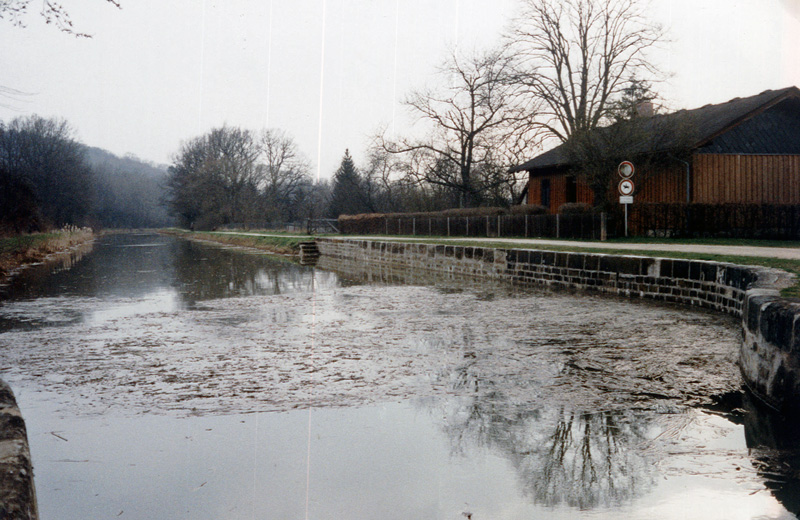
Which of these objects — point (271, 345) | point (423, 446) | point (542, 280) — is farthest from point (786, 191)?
point (423, 446)

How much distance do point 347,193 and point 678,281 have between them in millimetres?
56224

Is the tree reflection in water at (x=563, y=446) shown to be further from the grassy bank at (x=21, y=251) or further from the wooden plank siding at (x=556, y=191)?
the wooden plank siding at (x=556, y=191)

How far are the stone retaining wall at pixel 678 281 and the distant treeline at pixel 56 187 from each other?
1914 cm

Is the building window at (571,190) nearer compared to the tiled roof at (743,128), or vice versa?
the tiled roof at (743,128)

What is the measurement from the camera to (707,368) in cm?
623

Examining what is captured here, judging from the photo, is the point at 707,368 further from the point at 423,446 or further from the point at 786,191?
the point at 786,191

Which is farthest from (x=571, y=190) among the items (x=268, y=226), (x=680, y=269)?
(x=268, y=226)

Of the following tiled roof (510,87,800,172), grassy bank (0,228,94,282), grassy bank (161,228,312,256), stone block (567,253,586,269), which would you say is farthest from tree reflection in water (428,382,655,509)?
grassy bank (161,228,312,256)

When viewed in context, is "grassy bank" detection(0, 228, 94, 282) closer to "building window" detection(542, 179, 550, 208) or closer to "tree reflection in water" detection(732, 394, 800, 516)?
"tree reflection in water" detection(732, 394, 800, 516)

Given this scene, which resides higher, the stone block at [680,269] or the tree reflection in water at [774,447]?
the stone block at [680,269]

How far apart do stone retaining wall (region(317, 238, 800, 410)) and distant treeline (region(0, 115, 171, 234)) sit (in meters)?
19.1

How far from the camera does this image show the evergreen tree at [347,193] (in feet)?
209

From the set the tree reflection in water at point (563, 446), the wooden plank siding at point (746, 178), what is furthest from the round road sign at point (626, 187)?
the tree reflection in water at point (563, 446)

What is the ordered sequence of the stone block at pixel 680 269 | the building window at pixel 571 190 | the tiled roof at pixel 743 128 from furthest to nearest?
the building window at pixel 571 190
the tiled roof at pixel 743 128
the stone block at pixel 680 269
